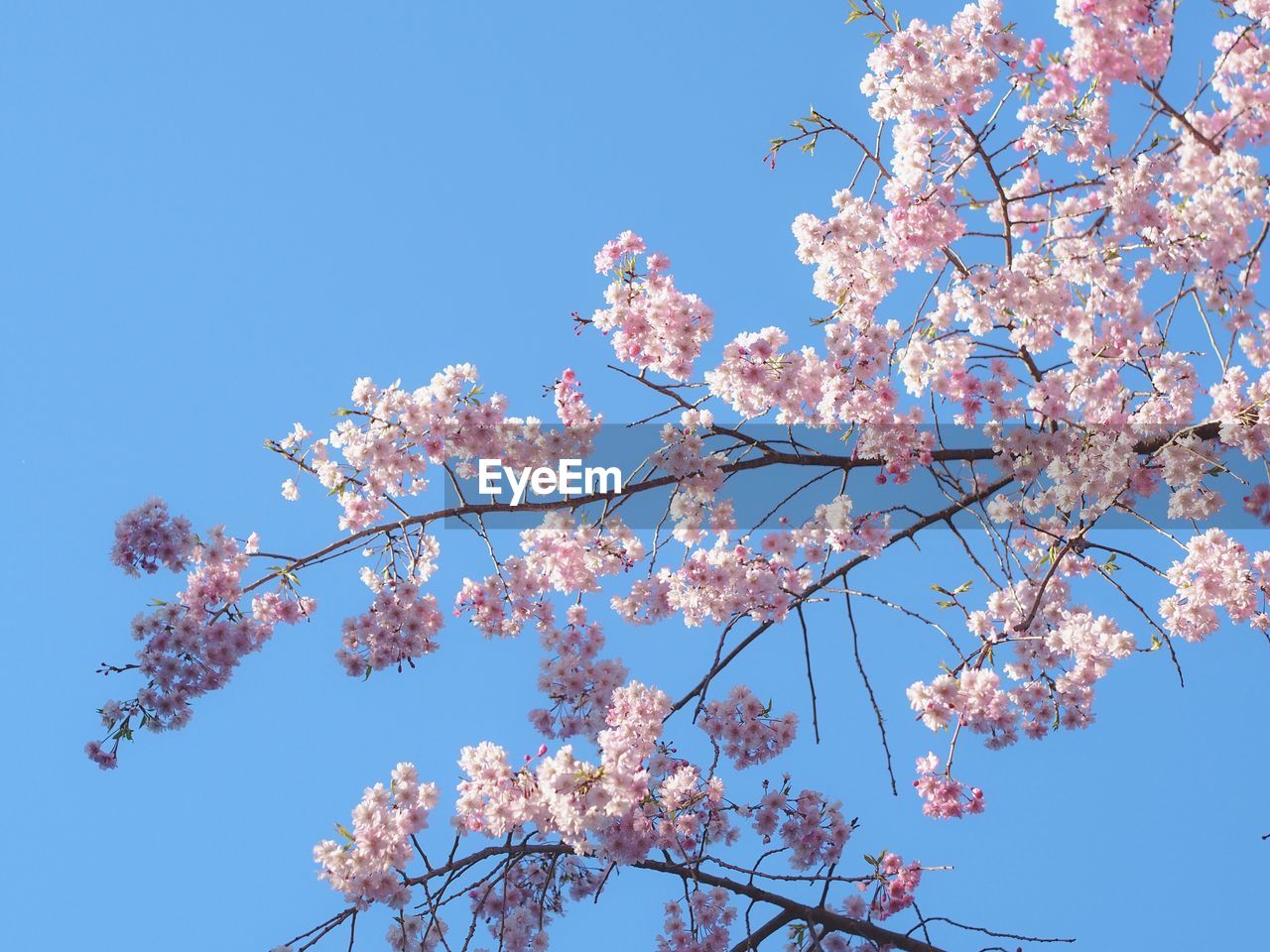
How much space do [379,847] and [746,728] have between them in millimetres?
1993

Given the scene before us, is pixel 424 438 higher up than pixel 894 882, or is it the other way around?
pixel 424 438

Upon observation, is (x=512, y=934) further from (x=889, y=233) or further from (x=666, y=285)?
(x=889, y=233)

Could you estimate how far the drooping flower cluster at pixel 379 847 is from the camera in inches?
194

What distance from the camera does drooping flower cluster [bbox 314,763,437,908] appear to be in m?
4.93

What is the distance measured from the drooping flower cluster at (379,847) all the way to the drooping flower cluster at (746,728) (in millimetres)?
1623

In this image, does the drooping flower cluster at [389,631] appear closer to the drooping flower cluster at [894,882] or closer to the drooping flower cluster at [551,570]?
the drooping flower cluster at [551,570]

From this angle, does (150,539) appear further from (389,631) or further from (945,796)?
(945,796)

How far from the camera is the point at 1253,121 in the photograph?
6285 millimetres

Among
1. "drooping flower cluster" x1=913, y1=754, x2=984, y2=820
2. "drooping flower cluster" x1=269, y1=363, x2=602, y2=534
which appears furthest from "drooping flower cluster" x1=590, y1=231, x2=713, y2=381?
"drooping flower cluster" x1=913, y1=754, x2=984, y2=820

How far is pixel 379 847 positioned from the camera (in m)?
5.00

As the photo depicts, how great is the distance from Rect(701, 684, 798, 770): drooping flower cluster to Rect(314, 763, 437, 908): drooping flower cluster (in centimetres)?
162

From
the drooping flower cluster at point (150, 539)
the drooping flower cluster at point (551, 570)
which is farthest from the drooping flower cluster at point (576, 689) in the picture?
the drooping flower cluster at point (150, 539)

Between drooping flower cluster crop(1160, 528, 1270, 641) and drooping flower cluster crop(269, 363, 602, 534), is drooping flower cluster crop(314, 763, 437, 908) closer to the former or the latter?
drooping flower cluster crop(269, 363, 602, 534)

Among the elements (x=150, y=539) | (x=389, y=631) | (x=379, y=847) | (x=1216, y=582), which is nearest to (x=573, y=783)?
(x=379, y=847)
